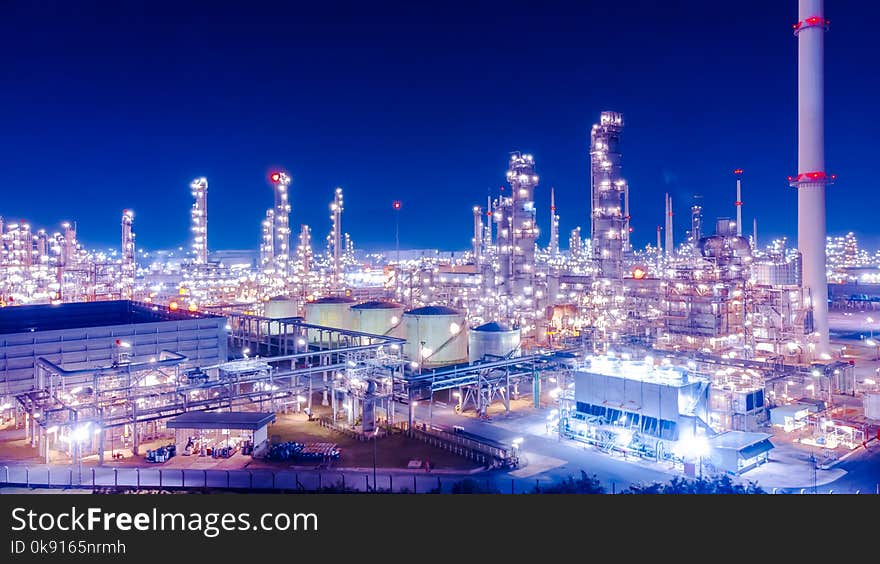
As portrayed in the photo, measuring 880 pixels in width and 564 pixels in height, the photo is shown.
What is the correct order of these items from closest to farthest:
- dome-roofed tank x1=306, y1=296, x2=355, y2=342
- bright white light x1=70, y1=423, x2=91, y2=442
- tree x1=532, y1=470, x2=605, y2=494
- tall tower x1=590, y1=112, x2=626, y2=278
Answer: tree x1=532, y1=470, x2=605, y2=494 → bright white light x1=70, y1=423, x2=91, y2=442 → tall tower x1=590, y1=112, x2=626, y2=278 → dome-roofed tank x1=306, y1=296, x2=355, y2=342

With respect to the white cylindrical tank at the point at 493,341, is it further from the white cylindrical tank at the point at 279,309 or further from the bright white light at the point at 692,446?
the white cylindrical tank at the point at 279,309

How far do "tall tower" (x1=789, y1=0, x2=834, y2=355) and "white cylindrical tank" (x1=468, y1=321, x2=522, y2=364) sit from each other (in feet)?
60.6

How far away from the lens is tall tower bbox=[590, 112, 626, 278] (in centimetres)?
4178

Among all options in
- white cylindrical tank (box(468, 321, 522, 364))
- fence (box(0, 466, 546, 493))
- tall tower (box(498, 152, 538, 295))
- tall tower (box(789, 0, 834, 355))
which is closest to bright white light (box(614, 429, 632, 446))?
fence (box(0, 466, 546, 493))

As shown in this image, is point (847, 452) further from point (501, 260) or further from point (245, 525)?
point (501, 260)

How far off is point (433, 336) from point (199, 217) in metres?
41.1

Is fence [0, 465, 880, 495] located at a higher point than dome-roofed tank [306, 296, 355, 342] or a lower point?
lower

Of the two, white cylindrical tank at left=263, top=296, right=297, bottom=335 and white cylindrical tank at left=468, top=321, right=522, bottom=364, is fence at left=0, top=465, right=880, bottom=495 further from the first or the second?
white cylindrical tank at left=263, top=296, right=297, bottom=335

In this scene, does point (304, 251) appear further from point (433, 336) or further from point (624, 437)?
point (624, 437)

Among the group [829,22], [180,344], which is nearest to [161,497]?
[180,344]

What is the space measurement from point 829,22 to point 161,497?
150 ft

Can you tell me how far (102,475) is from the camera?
20.5 meters

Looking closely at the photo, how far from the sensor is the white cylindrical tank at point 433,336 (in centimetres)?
3997

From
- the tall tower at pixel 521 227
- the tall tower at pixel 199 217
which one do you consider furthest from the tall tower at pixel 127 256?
the tall tower at pixel 521 227
